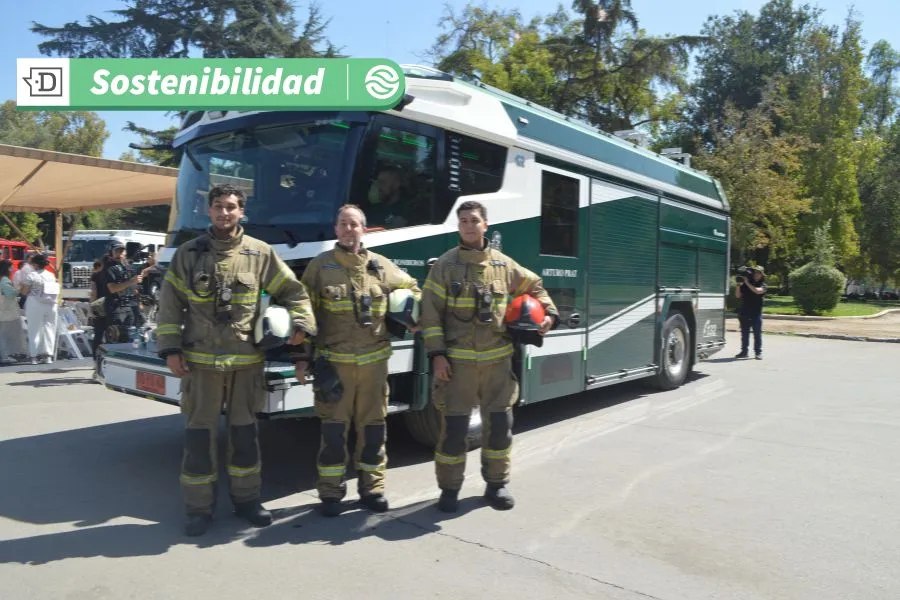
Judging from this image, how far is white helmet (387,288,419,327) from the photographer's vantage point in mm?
4539

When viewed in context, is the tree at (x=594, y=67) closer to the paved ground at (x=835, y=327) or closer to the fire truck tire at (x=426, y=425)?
the paved ground at (x=835, y=327)

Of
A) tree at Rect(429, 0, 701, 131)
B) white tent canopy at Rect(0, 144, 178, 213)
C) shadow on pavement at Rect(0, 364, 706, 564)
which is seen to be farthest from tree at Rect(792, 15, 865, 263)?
shadow on pavement at Rect(0, 364, 706, 564)

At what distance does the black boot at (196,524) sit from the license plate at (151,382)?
Result: 1093 mm

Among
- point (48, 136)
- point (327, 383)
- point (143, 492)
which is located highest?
point (48, 136)

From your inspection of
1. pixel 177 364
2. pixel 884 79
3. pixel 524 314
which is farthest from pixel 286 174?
pixel 884 79

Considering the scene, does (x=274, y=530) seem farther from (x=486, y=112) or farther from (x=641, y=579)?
(x=486, y=112)

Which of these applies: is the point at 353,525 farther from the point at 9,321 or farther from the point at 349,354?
the point at 9,321

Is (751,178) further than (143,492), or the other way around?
(751,178)

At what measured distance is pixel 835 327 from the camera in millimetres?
20828

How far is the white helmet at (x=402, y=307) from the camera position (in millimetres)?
4539

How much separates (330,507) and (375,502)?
0.29 meters

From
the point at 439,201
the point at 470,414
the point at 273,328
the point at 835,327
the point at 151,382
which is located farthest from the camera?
the point at 835,327

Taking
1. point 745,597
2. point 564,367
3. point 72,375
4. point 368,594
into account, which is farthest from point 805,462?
point 72,375

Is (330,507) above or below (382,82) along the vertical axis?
below
